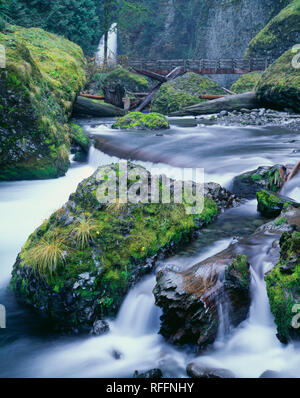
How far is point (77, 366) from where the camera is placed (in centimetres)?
349

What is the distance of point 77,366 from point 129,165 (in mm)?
2798

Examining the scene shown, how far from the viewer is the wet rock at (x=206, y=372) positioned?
10.0 ft

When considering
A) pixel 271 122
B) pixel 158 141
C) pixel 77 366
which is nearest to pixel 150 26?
pixel 271 122

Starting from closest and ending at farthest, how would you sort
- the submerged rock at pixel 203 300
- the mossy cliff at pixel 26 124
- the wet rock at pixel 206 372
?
the wet rock at pixel 206 372 < the submerged rock at pixel 203 300 < the mossy cliff at pixel 26 124

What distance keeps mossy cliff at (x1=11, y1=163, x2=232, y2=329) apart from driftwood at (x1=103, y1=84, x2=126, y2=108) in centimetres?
1373

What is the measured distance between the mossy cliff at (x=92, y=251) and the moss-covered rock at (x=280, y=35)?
2154 cm

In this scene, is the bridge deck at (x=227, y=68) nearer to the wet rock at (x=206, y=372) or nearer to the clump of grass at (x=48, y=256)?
the clump of grass at (x=48, y=256)

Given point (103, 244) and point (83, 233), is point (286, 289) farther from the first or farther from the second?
point (83, 233)

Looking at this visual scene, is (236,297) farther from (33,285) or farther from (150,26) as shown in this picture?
(150,26)

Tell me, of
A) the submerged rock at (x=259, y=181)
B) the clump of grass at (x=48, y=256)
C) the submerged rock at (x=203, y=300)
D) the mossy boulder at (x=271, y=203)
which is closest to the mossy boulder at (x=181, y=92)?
the submerged rock at (x=259, y=181)

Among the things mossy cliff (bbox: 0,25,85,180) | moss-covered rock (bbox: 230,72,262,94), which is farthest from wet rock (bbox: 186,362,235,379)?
moss-covered rock (bbox: 230,72,262,94)

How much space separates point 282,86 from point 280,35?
11.3 meters

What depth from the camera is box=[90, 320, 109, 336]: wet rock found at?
372cm

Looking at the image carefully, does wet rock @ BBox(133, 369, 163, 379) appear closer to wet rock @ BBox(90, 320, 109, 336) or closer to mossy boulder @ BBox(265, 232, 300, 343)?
wet rock @ BBox(90, 320, 109, 336)
